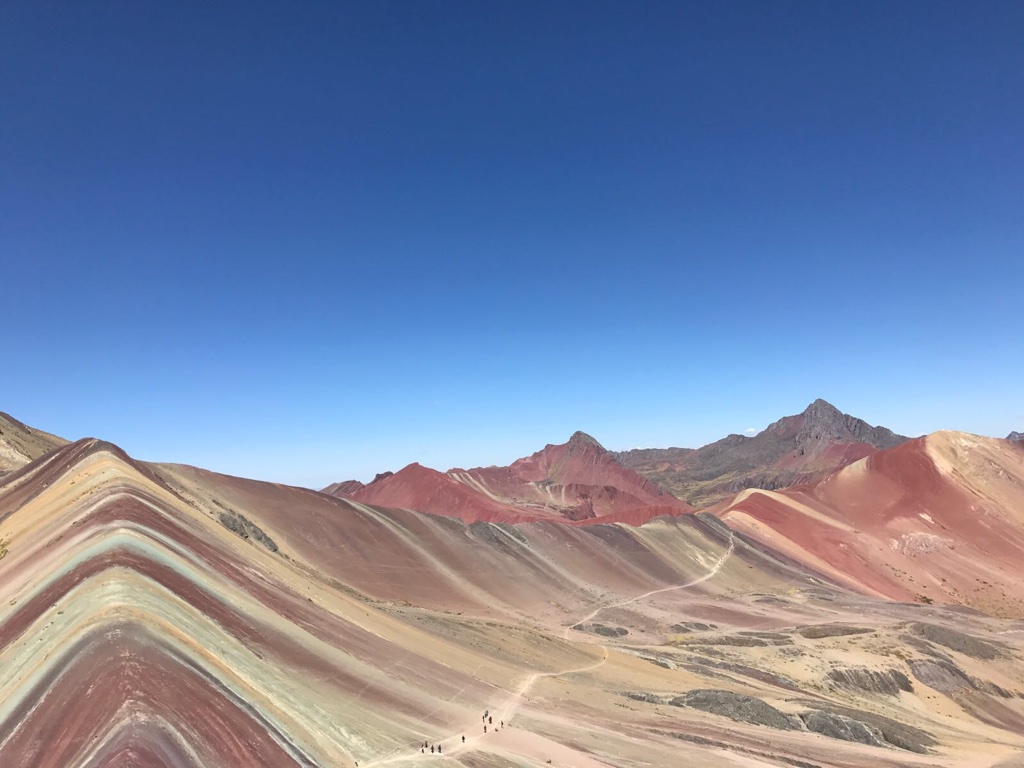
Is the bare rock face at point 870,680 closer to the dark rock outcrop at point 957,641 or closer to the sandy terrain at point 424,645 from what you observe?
the sandy terrain at point 424,645

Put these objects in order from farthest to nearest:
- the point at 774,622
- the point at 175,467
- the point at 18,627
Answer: the point at 774,622
the point at 175,467
the point at 18,627

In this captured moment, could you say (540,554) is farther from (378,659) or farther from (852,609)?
(378,659)

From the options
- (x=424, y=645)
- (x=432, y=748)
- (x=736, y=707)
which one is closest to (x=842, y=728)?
(x=736, y=707)

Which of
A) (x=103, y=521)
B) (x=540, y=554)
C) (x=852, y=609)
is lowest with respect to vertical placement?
(x=852, y=609)

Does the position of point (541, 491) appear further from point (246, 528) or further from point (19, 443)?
point (19, 443)

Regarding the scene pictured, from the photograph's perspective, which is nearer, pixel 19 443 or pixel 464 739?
pixel 464 739

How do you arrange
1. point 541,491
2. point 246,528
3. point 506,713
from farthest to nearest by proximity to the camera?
point 541,491 → point 246,528 → point 506,713

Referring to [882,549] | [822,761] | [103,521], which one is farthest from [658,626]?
[882,549]

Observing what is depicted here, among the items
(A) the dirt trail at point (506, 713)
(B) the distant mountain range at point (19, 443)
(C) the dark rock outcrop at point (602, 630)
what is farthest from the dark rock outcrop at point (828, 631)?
(B) the distant mountain range at point (19, 443)
